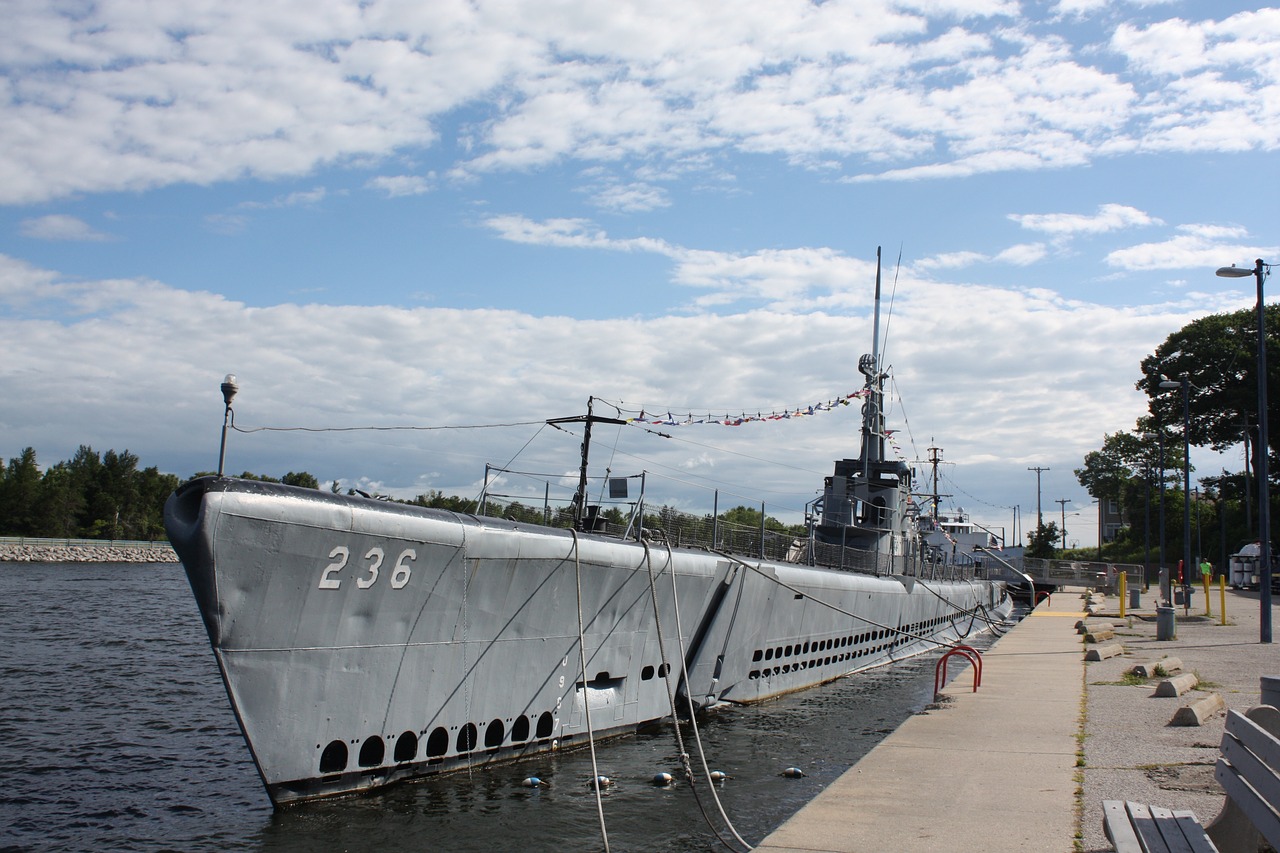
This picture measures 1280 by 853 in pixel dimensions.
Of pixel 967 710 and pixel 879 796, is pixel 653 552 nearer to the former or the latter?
pixel 967 710

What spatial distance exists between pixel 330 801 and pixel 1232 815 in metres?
7.33

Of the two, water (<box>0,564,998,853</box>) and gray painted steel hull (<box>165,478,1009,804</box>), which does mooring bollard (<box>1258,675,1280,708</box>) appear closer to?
water (<box>0,564,998,853</box>)

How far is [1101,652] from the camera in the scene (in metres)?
18.8

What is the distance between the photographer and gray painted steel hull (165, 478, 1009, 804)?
8.38 metres

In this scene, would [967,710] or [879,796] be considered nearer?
[879,796]

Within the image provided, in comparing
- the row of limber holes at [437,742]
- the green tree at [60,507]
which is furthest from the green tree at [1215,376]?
the green tree at [60,507]

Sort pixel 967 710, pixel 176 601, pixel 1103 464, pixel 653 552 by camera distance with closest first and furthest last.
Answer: pixel 967 710
pixel 653 552
pixel 176 601
pixel 1103 464

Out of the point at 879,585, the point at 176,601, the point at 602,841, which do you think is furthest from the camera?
A: the point at 176,601

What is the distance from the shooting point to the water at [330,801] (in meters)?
9.05

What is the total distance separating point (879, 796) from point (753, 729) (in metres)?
7.06

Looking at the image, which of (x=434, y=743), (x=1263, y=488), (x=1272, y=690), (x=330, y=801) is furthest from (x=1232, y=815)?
(x=1263, y=488)

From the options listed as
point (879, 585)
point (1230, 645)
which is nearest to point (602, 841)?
point (879, 585)

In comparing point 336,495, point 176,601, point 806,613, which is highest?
point 336,495

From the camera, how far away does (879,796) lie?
26.0ft
